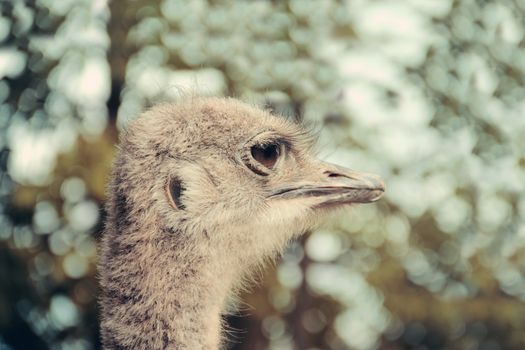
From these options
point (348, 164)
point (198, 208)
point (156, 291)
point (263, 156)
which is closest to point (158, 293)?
point (156, 291)

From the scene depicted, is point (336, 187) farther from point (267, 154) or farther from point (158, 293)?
point (158, 293)

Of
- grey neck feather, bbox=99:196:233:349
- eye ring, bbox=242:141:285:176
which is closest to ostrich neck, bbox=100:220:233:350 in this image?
grey neck feather, bbox=99:196:233:349

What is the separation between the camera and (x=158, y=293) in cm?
298

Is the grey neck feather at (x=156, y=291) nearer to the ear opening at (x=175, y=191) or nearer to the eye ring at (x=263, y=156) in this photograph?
the ear opening at (x=175, y=191)

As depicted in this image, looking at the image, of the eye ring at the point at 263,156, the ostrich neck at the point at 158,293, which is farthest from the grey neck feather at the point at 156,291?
the eye ring at the point at 263,156

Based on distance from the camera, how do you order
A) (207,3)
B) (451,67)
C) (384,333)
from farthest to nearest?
(384,333) < (451,67) < (207,3)

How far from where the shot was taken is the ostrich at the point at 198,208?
2988 mm

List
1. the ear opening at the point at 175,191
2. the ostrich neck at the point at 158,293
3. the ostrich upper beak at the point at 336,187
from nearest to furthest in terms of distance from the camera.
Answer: the ostrich neck at the point at 158,293 < the ear opening at the point at 175,191 < the ostrich upper beak at the point at 336,187

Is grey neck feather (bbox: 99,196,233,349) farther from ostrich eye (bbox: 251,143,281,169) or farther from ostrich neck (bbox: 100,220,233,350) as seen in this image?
ostrich eye (bbox: 251,143,281,169)

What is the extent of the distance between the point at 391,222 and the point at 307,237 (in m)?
1.07

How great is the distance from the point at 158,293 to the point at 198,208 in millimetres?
314

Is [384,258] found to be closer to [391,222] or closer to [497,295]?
[391,222]

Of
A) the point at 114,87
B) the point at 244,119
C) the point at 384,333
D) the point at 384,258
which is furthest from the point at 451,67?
the point at 244,119

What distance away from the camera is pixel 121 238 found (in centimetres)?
305
